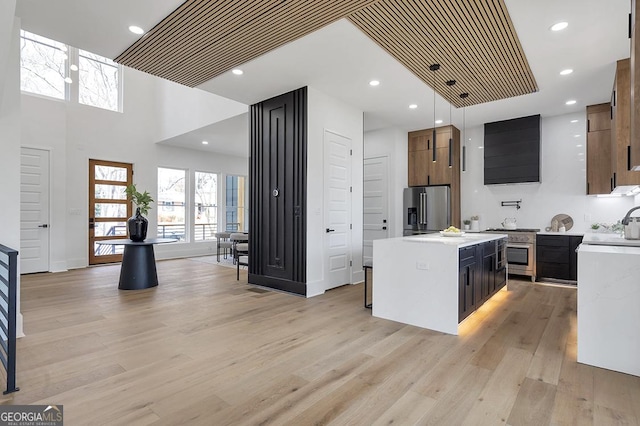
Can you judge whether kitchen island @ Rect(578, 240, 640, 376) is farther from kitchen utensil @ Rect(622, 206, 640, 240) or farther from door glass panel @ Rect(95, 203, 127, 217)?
door glass panel @ Rect(95, 203, 127, 217)

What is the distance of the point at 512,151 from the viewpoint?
6.00 metres

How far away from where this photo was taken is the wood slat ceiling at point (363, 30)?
9.20ft

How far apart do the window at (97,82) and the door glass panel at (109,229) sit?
2.66 metres

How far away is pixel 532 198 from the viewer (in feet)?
20.0

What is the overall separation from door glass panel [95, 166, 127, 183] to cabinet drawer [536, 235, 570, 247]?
8671mm

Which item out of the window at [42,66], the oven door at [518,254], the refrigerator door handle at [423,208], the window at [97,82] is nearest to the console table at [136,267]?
the window at [42,66]

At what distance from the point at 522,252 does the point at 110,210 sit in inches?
337

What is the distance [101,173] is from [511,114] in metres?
8.47

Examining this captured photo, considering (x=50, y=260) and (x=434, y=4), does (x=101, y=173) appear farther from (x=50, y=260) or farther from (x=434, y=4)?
(x=434, y=4)

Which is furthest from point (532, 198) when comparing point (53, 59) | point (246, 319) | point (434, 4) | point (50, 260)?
point (53, 59)

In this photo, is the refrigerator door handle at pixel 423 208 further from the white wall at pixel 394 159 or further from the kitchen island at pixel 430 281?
the kitchen island at pixel 430 281

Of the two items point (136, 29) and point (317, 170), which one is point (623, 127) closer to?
point (317, 170)

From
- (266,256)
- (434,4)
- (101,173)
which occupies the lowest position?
(266,256)

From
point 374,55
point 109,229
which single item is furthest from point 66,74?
point 374,55
